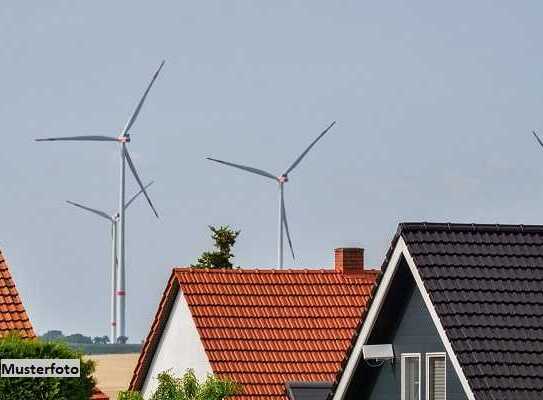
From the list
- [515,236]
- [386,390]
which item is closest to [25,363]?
[386,390]

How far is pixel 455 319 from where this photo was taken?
34500mm

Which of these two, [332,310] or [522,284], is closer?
[522,284]

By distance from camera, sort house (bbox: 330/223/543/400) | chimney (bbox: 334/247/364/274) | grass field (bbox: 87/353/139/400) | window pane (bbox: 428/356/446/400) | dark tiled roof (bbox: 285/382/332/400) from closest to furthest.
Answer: house (bbox: 330/223/543/400)
window pane (bbox: 428/356/446/400)
dark tiled roof (bbox: 285/382/332/400)
chimney (bbox: 334/247/364/274)
grass field (bbox: 87/353/139/400)

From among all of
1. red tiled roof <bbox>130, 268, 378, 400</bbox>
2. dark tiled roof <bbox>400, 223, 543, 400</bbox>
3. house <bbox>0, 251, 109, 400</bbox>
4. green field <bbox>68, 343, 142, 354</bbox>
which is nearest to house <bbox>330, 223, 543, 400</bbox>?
dark tiled roof <bbox>400, 223, 543, 400</bbox>

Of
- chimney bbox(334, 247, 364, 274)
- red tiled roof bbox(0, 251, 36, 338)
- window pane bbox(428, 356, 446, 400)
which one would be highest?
chimney bbox(334, 247, 364, 274)

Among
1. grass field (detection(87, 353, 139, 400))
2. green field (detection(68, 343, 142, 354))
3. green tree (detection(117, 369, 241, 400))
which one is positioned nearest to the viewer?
green tree (detection(117, 369, 241, 400))

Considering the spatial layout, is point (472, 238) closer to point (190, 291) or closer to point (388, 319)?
point (388, 319)

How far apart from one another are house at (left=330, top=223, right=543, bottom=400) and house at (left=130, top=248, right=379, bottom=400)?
12.8 metres

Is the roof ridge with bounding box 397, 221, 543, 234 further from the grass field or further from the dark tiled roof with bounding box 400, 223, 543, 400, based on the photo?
the grass field

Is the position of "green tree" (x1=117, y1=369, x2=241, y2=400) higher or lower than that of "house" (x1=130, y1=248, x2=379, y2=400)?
lower

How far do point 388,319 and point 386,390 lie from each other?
4.88 feet

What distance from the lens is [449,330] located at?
112 feet

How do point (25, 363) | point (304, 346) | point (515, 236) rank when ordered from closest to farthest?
1. point (515, 236)
2. point (25, 363)
3. point (304, 346)

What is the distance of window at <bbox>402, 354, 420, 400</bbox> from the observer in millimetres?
37031
